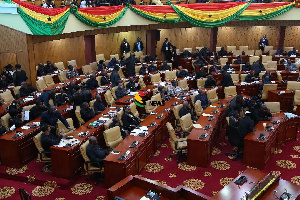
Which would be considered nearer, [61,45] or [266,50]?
[61,45]

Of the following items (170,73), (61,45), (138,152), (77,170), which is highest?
(61,45)

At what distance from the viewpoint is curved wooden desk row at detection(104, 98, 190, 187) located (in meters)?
→ 7.87

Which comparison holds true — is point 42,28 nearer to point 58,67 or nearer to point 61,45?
point 58,67

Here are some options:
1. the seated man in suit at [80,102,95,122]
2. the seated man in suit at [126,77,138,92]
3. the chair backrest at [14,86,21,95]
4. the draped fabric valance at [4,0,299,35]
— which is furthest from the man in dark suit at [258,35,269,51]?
the chair backrest at [14,86,21,95]

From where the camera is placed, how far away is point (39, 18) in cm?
1204

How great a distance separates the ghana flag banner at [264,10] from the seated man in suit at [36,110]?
12455 millimetres

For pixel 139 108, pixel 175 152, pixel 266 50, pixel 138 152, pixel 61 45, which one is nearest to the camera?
pixel 138 152

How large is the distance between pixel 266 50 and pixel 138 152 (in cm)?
1553

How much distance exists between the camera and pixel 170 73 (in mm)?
15758

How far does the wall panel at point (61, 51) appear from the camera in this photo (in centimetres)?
1758

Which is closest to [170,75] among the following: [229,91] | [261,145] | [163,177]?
[229,91]

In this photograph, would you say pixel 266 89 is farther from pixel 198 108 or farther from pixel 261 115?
pixel 261 115

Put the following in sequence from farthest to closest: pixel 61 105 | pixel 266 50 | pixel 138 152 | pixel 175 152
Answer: pixel 266 50 < pixel 61 105 < pixel 175 152 < pixel 138 152

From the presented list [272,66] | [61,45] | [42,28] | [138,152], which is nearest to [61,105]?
[42,28]
